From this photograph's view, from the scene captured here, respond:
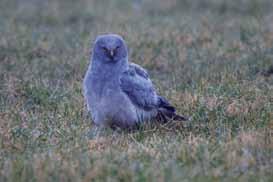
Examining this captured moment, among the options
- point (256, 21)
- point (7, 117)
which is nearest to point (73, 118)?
point (7, 117)

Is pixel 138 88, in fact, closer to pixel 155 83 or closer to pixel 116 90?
pixel 116 90

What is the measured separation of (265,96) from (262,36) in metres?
3.33

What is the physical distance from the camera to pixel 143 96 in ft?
24.2

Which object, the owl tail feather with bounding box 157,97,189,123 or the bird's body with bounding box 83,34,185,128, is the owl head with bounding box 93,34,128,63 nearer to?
the bird's body with bounding box 83,34,185,128

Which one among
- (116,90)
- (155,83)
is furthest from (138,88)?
(155,83)

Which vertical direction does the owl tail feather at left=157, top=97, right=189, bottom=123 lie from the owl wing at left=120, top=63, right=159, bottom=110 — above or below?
below

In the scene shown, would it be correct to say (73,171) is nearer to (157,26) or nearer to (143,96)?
(143,96)

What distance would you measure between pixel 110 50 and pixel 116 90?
0.42 m

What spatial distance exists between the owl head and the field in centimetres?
67

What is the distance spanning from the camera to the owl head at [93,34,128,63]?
7.32 meters

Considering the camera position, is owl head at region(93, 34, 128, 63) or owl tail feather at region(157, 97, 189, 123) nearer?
owl head at region(93, 34, 128, 63)

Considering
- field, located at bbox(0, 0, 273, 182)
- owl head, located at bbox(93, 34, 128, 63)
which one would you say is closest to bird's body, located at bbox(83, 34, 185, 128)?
owl head, located at bbox(93, 34, 128, 63)

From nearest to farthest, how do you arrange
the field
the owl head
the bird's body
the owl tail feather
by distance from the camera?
the field < the bird's body < the owl head < the owl tail feather

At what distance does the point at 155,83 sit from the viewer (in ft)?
30.0
